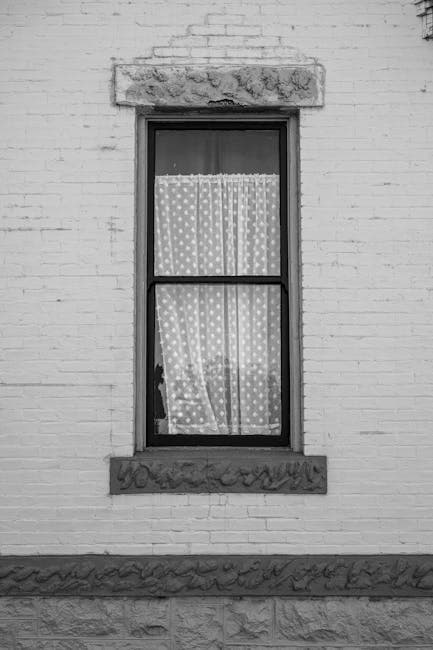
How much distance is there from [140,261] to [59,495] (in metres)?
1.53

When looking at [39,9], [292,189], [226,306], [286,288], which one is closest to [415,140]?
[292,189]

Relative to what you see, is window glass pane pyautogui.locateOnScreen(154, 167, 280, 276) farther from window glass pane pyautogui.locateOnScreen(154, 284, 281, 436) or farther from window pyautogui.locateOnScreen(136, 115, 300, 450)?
window glass pane pyautogui.locateOnScreen(154, 284, 281, 436)

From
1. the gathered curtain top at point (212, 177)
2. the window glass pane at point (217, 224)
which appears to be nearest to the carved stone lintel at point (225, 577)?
the window glass pane at point (217, 224)

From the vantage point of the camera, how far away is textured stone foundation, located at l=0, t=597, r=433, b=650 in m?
4.10

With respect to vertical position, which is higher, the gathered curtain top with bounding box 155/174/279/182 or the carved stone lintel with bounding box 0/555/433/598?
the gathered curtain top with bounding box 155/174/279/182

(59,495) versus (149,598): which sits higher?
(59,495)

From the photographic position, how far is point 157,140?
4574 mm

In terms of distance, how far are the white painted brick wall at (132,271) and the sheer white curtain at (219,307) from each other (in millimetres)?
302

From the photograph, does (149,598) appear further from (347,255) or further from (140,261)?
(347,255)

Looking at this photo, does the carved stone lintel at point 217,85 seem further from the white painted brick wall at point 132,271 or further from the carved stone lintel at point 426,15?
the carved stone lintel at point 426,15

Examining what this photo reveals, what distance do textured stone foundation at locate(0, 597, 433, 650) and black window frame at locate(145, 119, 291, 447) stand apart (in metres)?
0.98

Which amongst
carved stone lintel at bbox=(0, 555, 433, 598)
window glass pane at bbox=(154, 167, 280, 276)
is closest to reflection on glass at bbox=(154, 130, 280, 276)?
window glass pane at bbox=(154, 167, 280, 276)

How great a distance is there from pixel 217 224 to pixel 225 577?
2208mm

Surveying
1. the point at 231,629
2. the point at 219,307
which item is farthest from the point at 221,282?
the point at 231,629
